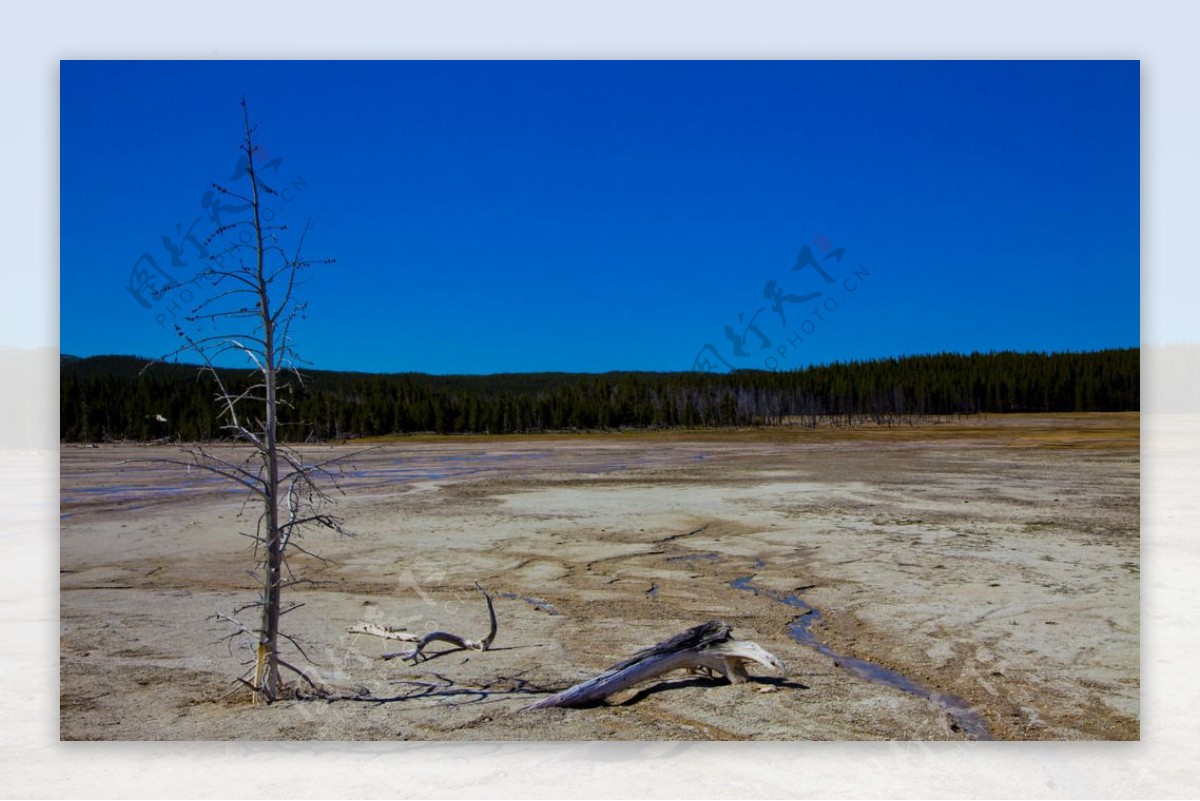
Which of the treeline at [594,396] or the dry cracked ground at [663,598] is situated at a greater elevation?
the treeline at [594,396]

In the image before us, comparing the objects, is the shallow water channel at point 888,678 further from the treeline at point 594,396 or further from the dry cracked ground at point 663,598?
the treeline at point 594,396

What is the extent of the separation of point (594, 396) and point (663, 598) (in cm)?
530

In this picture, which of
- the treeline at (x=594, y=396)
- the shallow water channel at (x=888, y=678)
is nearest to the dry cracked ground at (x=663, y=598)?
the shallow water channel at (x=888, y=678)

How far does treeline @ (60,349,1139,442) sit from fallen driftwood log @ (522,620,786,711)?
7.12 ft

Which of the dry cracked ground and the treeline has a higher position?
the treeline

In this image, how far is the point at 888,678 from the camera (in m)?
6.12

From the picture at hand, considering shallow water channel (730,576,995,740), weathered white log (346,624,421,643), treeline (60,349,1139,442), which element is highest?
treeline (60,349,1139,442)

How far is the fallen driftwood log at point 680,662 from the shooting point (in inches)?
221

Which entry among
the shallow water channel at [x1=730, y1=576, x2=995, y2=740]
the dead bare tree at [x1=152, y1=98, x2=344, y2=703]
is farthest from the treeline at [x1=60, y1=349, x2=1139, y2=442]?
the shallow water channel at [x1=730, y1=576, x2=995, y2=740]

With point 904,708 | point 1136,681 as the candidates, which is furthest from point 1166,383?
point 904,708

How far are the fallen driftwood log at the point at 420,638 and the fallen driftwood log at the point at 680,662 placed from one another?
0.80 m

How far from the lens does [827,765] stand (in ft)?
17.1

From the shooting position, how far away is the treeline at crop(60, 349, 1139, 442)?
7375 mm

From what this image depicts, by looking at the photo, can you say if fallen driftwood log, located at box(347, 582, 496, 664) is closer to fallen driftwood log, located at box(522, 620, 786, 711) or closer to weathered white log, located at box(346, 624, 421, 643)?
weathered white log, located at box(346, 624, 421, 643)
